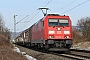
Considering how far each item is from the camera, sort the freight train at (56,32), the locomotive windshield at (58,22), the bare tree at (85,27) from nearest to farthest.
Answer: the freight train at (56,32), the locomotive windshield at (58,22), the bare tree at (85,27)

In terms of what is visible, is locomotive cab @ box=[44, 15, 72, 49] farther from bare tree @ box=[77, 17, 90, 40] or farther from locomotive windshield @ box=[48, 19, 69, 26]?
bare tree @ box=[77, 17, 90, 40]

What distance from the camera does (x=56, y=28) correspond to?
2192 centimetres

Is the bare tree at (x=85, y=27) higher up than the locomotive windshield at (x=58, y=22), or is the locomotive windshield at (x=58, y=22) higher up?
the bare tree at (x=85, y=27)

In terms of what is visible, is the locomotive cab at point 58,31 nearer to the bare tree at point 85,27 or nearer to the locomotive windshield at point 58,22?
the locomotive windshield at point 58,22

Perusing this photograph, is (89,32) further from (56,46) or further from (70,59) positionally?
(70,59)

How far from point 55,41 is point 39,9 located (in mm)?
14276

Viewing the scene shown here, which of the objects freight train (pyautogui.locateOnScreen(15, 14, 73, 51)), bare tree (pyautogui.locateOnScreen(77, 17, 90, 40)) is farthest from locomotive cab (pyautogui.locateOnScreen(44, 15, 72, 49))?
bare tree (pyautogui.locateOnScreen(77, 17, 90, 40))

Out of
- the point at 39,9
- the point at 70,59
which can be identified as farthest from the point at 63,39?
the point at 39,9

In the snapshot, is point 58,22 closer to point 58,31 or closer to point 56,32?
point 58,31

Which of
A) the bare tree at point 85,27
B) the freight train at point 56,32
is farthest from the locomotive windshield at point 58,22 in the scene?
the bare tree at point 85,27

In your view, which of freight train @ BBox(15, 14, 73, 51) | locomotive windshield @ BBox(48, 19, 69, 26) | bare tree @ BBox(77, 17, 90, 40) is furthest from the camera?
bare tree @ BBox(77, 17, 90, 40)

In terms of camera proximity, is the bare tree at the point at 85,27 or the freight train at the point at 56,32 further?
the bare tree at the point at 85,27

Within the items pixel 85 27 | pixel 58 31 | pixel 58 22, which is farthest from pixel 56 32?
pixel 85 27

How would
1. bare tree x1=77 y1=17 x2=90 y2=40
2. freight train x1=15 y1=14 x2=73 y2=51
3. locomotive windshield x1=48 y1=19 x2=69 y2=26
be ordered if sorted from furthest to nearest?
bare tree x1=77 y1=17 x2=90 y2=40, locomotive windshield x1=48 y1=19 x2=69 y2=26, freight train x1=15 y1=14 x2=73 y2=51
